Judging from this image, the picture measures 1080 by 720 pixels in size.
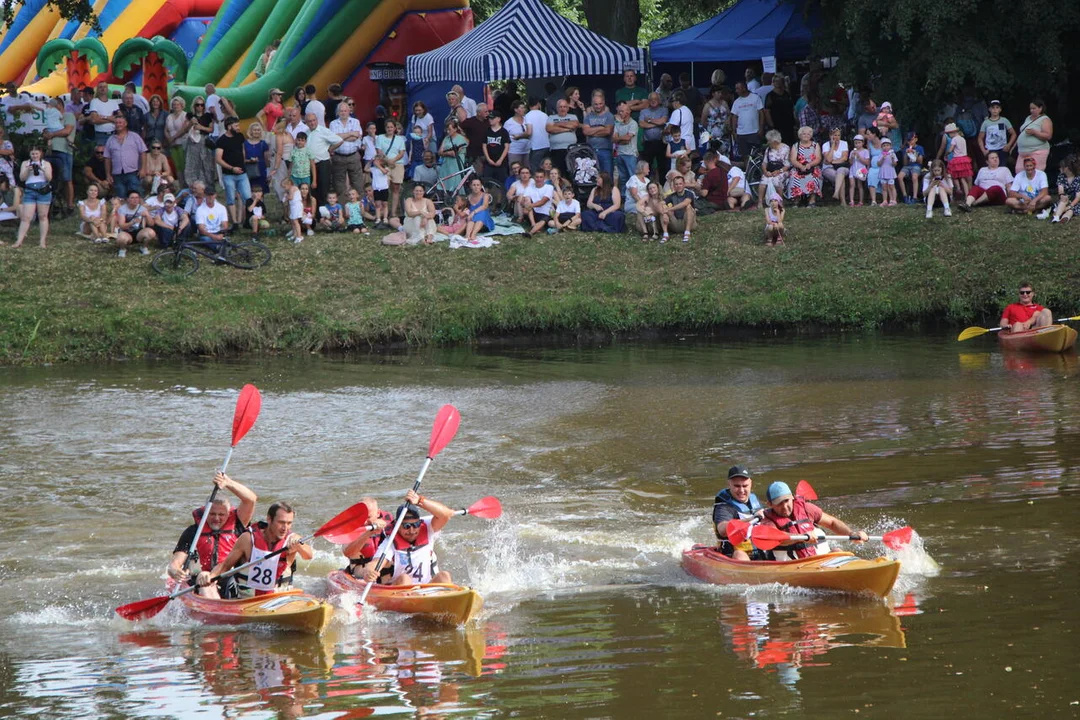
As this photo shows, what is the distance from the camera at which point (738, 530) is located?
10.0m

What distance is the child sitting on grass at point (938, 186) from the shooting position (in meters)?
21.8

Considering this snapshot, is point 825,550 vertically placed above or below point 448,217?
below

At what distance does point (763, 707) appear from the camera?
725 centimetres

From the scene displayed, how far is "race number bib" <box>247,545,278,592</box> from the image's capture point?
9.62m

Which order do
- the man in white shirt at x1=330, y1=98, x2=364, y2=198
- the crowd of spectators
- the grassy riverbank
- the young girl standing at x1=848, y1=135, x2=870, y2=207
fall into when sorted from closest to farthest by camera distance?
the grassy riverbank, the crowd of spectators, the man in white shirt at x1=330, y1=98, x2=364, y2=198, the young girl standing at x1=848, y1=135, x2=870, y2=207

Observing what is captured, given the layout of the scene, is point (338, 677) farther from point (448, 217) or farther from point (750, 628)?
point (448, 217)

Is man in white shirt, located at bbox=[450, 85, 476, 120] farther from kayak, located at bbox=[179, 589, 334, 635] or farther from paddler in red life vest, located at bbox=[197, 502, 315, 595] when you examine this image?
kayak, located at bbox=[179, 589, 334, 635]

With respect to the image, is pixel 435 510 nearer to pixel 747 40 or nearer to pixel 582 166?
pixel 582 166

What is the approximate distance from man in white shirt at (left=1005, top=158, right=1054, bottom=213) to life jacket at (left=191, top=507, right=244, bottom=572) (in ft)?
50.7

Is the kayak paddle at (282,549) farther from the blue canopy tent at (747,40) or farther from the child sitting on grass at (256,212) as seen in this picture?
the blue canopy tent at (747,40)

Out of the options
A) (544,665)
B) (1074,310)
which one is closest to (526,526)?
(544,665)

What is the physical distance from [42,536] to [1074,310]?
47.9 feet

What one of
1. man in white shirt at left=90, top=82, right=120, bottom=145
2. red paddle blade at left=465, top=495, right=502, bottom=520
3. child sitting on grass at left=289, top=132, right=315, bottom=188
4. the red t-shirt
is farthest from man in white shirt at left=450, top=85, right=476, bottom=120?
red paddle blade at left=465, top=495, right=502, bottom=520

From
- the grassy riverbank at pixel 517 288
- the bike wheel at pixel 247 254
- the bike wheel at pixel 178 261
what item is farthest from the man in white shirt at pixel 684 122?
the bike wheel at pixel 178 261
